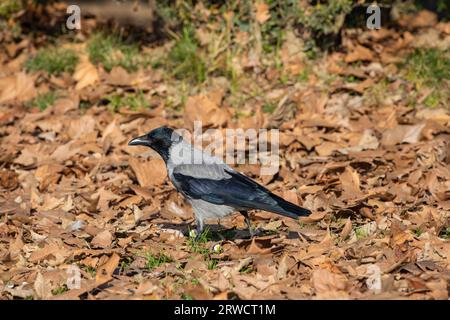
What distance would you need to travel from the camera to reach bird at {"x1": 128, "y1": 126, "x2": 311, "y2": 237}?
623cm

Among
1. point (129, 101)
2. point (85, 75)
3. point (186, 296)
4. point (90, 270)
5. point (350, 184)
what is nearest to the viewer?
point (186, 296)

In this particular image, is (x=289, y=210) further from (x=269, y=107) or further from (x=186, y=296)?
(x=269, y=107)

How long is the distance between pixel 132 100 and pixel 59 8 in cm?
335

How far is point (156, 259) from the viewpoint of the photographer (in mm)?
5910

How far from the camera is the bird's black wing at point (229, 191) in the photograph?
6159mm

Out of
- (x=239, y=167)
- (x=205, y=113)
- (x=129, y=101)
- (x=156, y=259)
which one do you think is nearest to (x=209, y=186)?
(x=156, y=259)

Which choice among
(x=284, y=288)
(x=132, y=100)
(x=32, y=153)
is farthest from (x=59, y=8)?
(x=284, y=288)

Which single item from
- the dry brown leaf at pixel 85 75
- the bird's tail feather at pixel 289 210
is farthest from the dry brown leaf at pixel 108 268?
the dry brown leaf at pixel 85 75

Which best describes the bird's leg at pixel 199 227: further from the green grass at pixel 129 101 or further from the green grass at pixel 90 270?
the green grass at pixel 129 101

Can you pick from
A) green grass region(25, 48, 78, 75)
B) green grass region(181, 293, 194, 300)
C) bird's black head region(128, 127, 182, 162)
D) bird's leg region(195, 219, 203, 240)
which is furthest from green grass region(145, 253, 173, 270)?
green grass region(25, 48, 78, 75)

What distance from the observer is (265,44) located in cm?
1017

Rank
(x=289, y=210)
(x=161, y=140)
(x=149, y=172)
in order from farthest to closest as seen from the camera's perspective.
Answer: (x=149, y=172), (x=161, y=140), (x=289, y=210)

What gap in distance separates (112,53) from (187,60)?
120 centimetres

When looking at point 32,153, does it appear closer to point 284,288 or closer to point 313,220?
point 313,220
